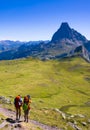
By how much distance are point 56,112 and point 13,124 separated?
22.0 meters

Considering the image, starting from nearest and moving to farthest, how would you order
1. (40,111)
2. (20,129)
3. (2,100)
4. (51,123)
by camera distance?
(20,129) < (51,123) < (40,111) < (2,100)

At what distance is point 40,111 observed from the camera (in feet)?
215

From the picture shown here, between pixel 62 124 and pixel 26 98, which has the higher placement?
pixel 26 98

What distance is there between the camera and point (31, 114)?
61156mm

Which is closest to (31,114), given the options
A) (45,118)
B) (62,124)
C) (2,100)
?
(45,118)

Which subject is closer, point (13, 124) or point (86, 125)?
point (13, 124)

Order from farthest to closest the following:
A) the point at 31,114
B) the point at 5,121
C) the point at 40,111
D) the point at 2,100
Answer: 1. the point at 2,100
2. the point at 40,111
3. the point at 31,114
4. the point at 5,121

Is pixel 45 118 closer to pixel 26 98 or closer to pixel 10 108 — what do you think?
pixel 10 108

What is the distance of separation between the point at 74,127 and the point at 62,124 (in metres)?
2.63

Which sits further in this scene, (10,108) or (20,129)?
(10,108)

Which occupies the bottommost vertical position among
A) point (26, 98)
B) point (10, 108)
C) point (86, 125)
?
point (86, 125)

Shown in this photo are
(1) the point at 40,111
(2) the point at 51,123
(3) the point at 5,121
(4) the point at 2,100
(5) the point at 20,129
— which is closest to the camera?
(5) the point at 20,129

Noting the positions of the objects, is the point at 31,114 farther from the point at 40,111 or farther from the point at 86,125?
the point at 86,125

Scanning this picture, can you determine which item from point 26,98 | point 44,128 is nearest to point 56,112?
point 44,128
